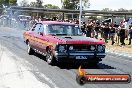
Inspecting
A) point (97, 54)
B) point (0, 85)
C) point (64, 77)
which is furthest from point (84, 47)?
point (0, 85)

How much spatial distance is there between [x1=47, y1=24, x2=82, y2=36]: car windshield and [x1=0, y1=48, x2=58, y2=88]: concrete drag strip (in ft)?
6.42

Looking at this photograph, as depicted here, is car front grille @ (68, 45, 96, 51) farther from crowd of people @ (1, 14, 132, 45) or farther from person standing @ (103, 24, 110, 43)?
person standing @ (103, 24, 110, 43)

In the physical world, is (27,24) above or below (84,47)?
below

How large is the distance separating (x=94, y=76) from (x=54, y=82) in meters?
4.96

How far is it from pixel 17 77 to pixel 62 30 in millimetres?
4121

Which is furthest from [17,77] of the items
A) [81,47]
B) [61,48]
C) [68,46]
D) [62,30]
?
[62,30]

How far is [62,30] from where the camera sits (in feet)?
42.9

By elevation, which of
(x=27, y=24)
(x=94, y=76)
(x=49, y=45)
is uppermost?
(x=94, y=76)

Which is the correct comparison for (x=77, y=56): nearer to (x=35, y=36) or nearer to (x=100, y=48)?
(x=100, y=48)

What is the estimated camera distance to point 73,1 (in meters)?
92.1

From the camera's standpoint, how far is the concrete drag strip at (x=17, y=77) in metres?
8.33

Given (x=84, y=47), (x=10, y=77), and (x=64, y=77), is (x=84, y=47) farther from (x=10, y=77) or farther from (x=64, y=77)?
(x=10, y=77)

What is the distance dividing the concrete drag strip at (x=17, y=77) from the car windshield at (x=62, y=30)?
1.96m

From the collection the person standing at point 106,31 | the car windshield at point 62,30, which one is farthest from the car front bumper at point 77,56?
the person standing at point 106,31
